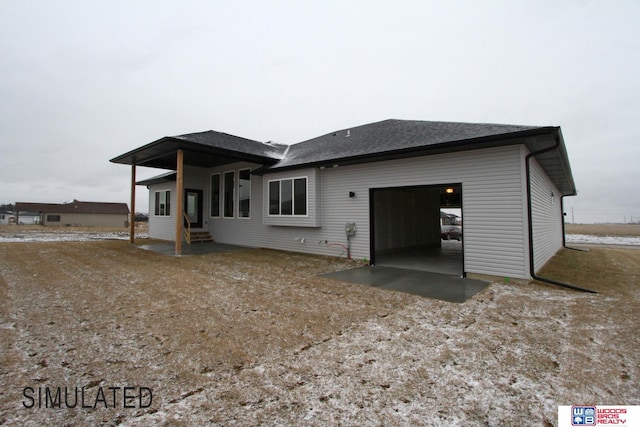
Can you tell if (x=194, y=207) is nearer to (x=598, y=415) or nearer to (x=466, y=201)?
(x=466, y=201)

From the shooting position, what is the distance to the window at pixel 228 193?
12133 millimetres

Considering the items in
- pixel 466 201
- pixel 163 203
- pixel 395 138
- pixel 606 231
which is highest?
pixel 395 138

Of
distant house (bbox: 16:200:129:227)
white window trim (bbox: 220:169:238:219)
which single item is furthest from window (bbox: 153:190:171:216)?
distant house (bbox: 16:200:129:227)

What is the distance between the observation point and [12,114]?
16.6 metres

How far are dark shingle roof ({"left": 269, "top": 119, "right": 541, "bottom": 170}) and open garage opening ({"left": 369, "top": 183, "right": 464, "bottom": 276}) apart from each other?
4.41 feet

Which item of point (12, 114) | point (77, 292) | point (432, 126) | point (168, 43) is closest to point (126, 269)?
point (77, 292)

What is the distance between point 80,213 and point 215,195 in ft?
146

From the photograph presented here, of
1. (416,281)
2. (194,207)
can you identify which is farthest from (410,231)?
(194,207)

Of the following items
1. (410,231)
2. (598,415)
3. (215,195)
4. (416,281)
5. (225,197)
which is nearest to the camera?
(598,415)

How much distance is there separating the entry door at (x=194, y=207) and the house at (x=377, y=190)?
46mm

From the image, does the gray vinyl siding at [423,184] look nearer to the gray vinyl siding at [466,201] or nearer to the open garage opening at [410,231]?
the gray vinyl siding at [466,201]

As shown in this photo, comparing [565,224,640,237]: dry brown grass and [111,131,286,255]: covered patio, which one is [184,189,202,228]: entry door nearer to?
[111,131,286,255]: covered patio

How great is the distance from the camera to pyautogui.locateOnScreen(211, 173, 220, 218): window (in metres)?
12.8

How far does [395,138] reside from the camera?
327 inches
